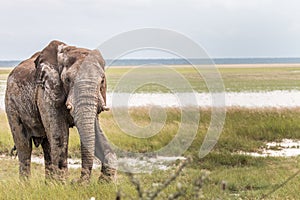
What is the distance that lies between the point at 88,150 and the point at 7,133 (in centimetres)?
947

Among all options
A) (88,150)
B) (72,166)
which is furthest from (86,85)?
(72,166)

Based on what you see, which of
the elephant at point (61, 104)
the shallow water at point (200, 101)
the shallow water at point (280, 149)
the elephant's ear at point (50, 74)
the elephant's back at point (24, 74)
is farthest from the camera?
the shallow water at point (200, 101)

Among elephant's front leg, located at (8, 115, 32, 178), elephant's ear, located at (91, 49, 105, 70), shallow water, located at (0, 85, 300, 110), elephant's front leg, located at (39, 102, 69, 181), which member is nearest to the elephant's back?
elephant's front leg, located at (8, 115, 32, 178)

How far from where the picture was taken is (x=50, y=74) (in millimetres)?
7109

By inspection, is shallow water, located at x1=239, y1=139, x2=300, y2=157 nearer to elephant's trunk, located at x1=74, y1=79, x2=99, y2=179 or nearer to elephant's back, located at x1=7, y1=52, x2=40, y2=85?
elephant's back, located at x1=7, y1=52, x2=40, y2=85

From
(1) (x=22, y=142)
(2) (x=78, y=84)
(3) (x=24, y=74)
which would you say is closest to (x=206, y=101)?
(1) (x=22, y=142)

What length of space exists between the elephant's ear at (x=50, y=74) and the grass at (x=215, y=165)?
110 centimetres

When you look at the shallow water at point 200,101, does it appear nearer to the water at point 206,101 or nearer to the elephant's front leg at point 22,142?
the water at point 206,101

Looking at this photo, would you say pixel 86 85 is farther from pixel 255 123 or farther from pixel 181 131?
pixel 255 123

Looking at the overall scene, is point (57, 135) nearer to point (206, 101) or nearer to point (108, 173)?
point (108, 173)

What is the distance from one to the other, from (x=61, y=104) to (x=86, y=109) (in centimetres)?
80

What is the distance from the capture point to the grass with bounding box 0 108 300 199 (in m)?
6.63

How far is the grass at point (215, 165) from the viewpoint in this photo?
663 centimetres

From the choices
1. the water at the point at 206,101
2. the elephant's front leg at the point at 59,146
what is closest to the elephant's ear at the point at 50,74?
the elephant's front leg at the point at 59,146
